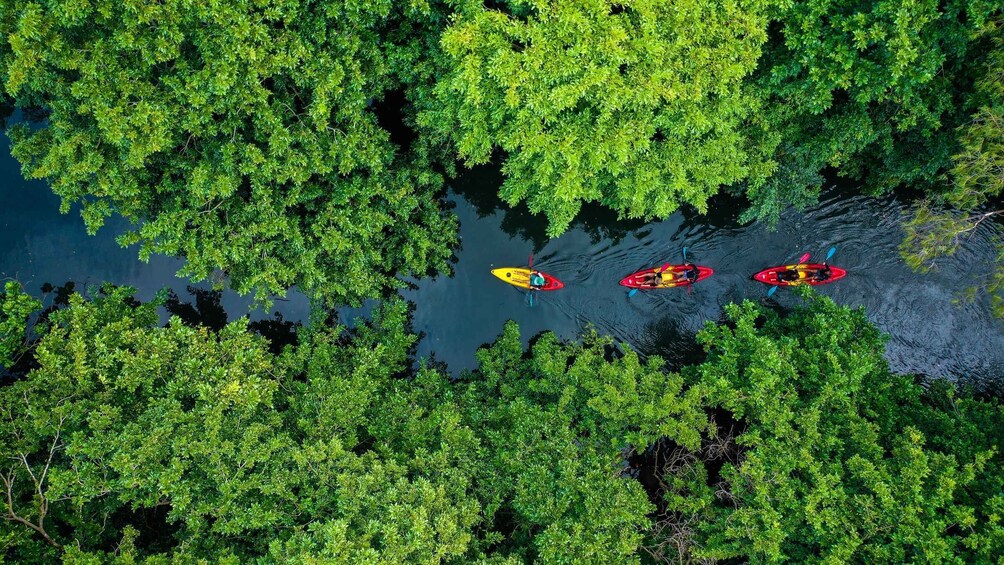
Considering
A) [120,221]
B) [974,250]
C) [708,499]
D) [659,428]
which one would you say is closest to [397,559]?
[659,428]

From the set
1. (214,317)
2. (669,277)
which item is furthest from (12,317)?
(669,277)

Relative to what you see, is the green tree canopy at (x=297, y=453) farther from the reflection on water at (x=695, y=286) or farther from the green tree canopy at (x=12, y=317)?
the reflection on water at (x=695, y=286)

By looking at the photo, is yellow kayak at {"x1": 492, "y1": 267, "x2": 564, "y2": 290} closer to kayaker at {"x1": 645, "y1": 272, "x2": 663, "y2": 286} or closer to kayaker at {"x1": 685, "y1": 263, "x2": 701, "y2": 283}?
kayaker at {"x1": 645, "y1": 272, "x2": 663, "y2": 286}

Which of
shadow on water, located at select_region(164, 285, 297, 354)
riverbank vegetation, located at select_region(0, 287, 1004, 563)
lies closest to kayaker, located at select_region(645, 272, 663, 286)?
riverbank vegetation, located at select_region(0, 287, 1004, 563)

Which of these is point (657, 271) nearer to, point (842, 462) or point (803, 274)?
point (803, 274)

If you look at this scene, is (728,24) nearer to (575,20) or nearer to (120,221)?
(575,20)

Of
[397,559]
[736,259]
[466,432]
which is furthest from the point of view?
[736,259]
